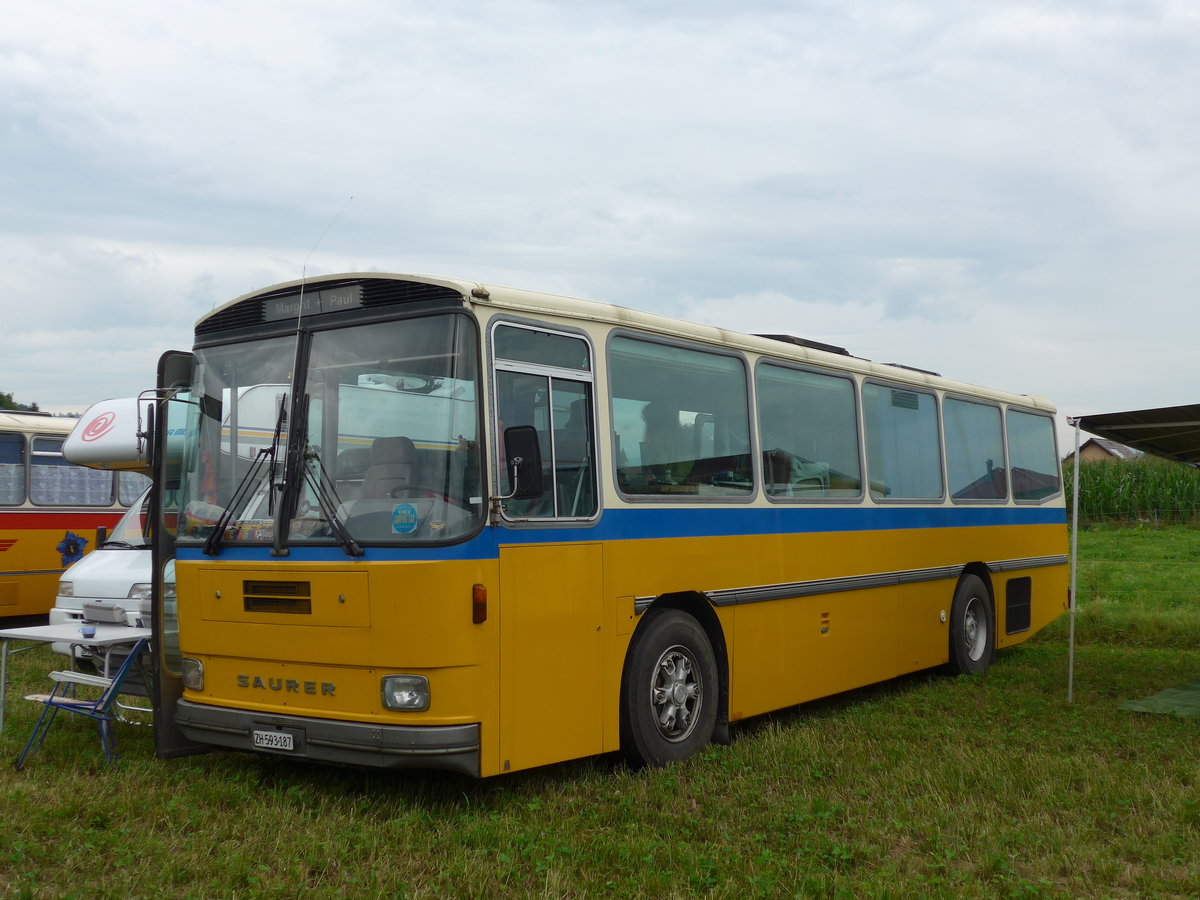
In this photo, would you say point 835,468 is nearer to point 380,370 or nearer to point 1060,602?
point 380,370

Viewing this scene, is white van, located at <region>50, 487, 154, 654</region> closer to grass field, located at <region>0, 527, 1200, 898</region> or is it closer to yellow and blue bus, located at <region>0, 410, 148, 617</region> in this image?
grass field, located at <region>0, 527, 1200, 898</region>

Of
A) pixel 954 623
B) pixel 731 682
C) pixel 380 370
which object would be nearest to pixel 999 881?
pixel 731 682

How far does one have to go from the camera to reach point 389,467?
6223 millimetres

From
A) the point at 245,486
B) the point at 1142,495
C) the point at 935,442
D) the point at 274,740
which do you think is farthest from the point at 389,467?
the point at 1142,495

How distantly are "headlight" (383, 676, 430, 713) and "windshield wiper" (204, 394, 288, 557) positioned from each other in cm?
129

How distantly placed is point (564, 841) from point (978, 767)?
296 centimetres

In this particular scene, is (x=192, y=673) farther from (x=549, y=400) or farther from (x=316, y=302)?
(x=549, y=400)

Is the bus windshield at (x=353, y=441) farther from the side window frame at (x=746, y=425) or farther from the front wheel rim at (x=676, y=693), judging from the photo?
the front wheel rim at (x=676, y=693)

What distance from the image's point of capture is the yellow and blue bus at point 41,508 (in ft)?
51.1

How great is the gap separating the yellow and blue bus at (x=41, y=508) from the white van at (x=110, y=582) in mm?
4118

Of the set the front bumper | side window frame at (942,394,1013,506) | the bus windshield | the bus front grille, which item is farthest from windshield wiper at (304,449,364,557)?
side window frame at (942,394,1013,506)

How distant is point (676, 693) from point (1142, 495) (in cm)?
3110

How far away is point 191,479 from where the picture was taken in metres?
7.24

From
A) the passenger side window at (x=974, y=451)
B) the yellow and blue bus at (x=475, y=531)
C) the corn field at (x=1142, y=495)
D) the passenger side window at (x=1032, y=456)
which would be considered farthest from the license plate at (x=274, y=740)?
the corn field at (x=1142, y=495)
